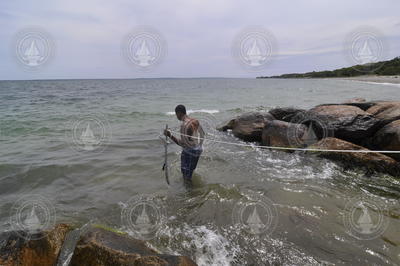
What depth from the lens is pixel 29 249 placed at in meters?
3.08

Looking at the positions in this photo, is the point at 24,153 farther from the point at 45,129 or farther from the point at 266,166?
the point at 266,166

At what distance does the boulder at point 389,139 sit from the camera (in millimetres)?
6211

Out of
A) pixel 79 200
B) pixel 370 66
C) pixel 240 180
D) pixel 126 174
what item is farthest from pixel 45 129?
pixel 370 66

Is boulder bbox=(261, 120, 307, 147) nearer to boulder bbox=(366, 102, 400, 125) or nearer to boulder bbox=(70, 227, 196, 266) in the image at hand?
boulder bbox=(366, 102, 400, 125)

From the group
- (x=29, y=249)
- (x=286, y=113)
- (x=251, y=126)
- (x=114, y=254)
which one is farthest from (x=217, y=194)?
(x=286, y=113)

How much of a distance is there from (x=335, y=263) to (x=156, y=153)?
6367 mm

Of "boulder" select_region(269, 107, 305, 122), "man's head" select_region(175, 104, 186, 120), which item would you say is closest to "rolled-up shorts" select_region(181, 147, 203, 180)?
"man's head" select_region(175, 104, 186, 120)

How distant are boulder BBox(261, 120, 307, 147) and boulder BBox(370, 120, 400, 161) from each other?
75.8 inches

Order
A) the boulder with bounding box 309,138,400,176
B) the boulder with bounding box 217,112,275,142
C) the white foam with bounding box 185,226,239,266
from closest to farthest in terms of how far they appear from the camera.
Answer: the white foam with bounding box 185,226,239,266, the boulder with bounding box 309,138,400,176, the boulder with bounding box 217,112,275,142

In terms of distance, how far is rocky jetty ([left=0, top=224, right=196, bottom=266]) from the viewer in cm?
271

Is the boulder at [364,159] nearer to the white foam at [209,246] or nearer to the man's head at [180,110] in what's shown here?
the man's head at [180,110]

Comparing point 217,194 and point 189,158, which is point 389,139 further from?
point 189,158

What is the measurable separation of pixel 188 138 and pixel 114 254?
298 centimetres

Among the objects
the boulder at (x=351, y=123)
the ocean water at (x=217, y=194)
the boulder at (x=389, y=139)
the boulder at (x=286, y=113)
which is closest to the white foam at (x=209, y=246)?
the ocean water at (x=217, y=194)
